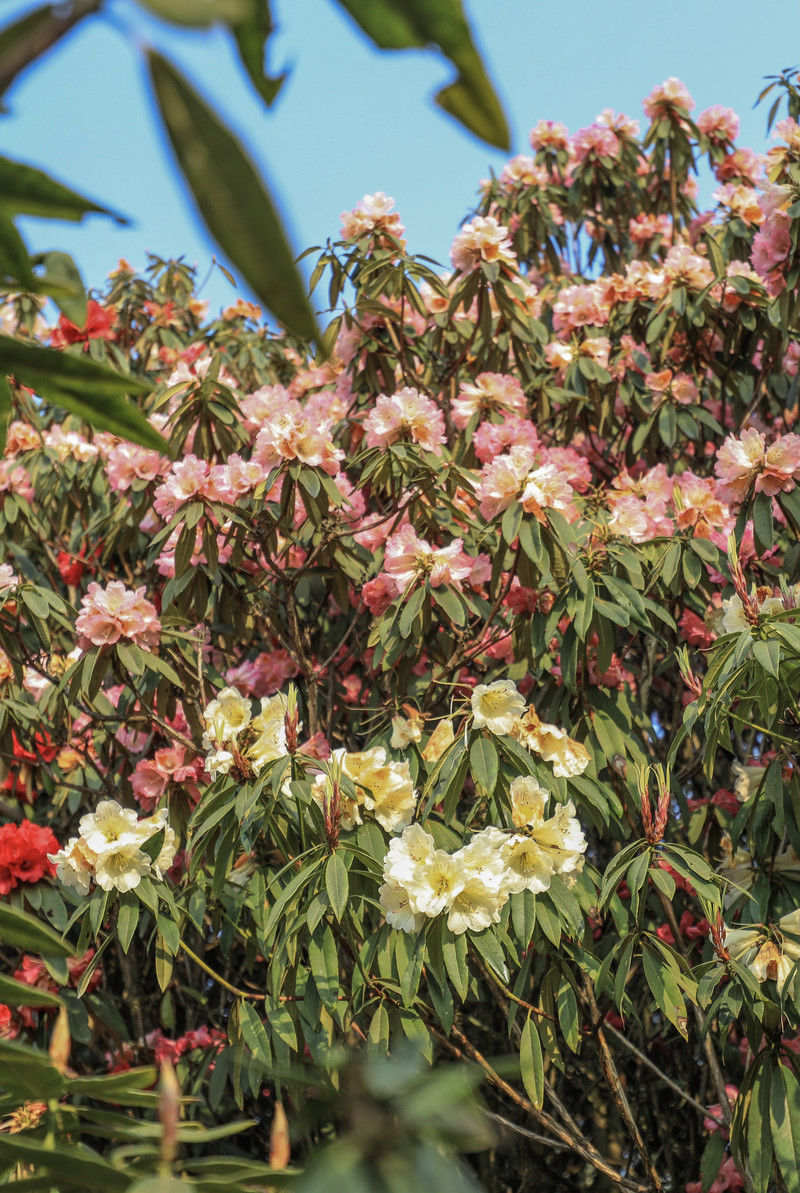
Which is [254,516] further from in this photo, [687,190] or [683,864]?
[687,190]

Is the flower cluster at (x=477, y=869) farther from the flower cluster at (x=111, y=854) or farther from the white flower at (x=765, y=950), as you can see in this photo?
the flower cluster at (x=111, y=854)

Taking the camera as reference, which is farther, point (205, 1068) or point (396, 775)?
point (205, 1068)

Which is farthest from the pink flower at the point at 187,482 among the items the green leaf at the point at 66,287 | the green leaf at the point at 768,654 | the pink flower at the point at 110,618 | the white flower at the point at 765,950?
the green leaf at the point at 66,287

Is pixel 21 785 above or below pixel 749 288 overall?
below

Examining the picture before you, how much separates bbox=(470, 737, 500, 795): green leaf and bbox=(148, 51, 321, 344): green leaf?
179 cm

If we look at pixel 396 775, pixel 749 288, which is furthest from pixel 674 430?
pixel 396 775

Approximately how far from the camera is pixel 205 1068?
2898 millimetres

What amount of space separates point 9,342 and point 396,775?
180 cm

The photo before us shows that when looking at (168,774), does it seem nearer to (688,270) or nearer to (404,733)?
(404,733)

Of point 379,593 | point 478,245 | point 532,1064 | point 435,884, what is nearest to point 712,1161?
point 532,1064

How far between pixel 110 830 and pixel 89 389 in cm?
183

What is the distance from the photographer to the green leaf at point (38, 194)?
57cm

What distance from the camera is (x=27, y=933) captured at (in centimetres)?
65

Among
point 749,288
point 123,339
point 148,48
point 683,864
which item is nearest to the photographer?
point 148,48
